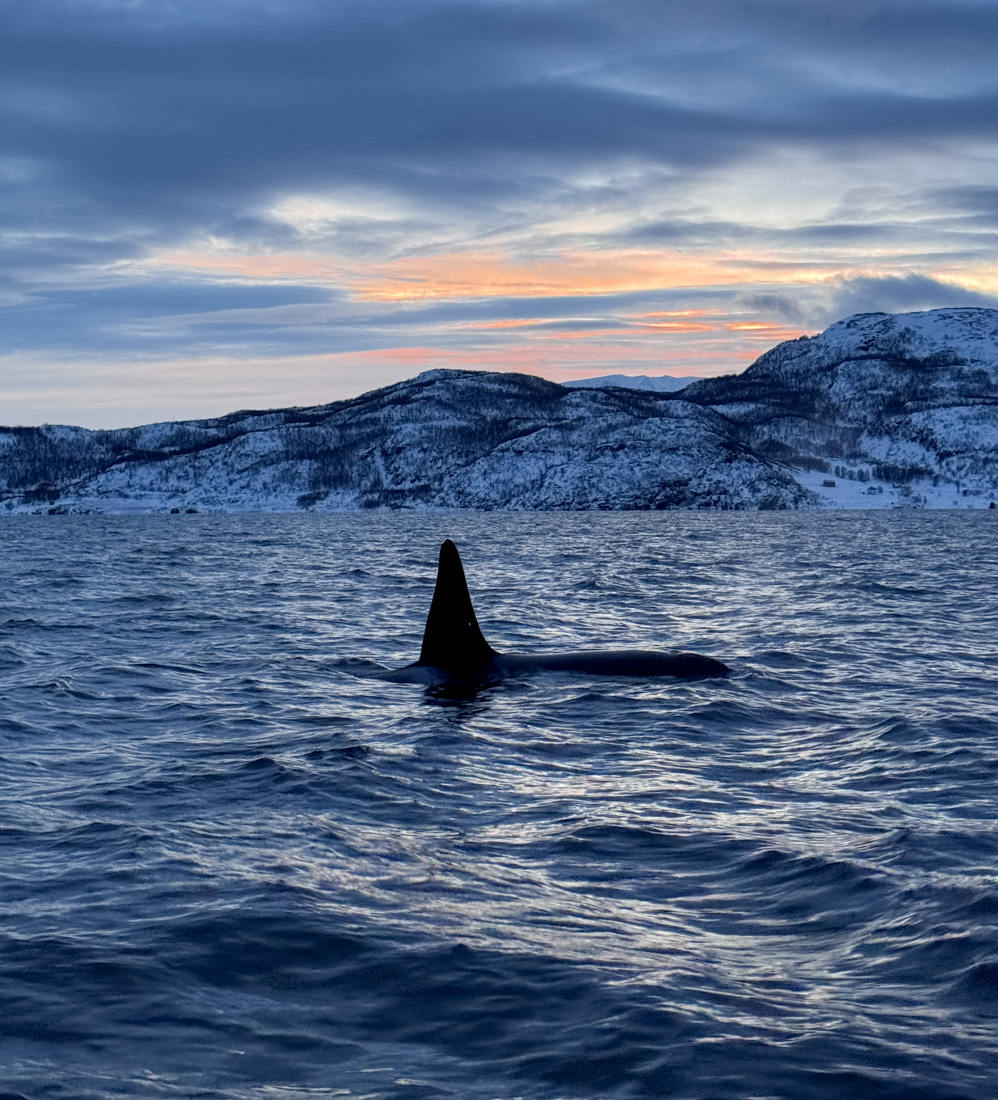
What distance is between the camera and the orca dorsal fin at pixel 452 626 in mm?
21531

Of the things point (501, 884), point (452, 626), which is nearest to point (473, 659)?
point (452, 626)

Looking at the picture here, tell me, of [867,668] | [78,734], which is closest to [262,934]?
[78,734]

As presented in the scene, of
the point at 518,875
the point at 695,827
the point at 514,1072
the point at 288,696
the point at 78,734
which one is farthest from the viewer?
the point at 288,696

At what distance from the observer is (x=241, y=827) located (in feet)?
39.4

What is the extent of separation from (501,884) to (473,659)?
12.2m

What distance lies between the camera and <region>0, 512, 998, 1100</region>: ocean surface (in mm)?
6965

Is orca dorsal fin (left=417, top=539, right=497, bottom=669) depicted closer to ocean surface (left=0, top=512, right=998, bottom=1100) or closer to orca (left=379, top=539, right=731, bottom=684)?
orca (left=379, top=539, right=731, bottom=684)

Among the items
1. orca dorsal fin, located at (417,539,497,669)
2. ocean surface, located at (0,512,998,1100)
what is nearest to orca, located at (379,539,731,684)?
orca dorsal fin, located at (417,539,497,669)

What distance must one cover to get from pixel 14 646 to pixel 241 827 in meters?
19.0

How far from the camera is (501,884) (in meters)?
10.0

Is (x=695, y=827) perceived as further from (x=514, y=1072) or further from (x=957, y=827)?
(x=514, y=1072)

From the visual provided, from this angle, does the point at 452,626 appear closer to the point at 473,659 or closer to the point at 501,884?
the point at 473,659

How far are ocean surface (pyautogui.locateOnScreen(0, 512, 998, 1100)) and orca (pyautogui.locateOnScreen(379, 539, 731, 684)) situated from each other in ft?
2.63

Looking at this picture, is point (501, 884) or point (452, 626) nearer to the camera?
point (501, 884)
